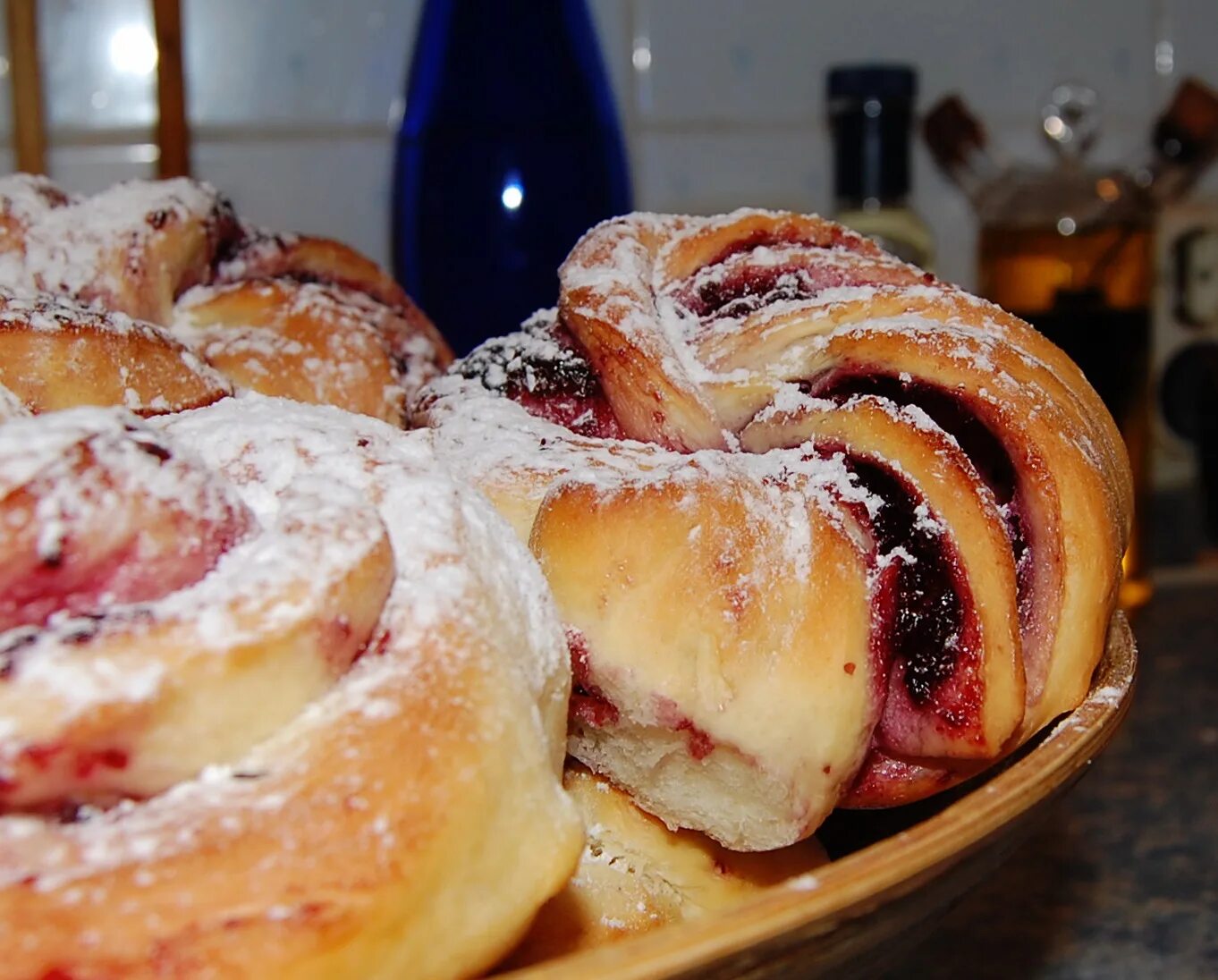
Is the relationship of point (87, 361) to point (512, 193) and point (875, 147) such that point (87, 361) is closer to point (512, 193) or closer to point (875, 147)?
point (512, 193)

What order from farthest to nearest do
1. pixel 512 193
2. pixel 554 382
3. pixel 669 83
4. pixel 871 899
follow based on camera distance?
pixel 669 83 → pixel 512 193 → pixel 554 382 → pixel 871 899

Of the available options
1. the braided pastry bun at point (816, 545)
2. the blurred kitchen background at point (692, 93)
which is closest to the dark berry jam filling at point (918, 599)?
the braided pastry bun at point (816, 545)

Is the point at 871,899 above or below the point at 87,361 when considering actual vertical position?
below

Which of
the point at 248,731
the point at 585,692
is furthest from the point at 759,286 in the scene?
the point at 248,731

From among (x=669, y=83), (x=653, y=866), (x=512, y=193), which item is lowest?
(x=653, y=866)

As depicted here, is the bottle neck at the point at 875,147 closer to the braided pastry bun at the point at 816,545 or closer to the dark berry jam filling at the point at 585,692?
the braided pastry bun at the point at 816,545

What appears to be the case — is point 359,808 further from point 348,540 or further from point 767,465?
point 767,465

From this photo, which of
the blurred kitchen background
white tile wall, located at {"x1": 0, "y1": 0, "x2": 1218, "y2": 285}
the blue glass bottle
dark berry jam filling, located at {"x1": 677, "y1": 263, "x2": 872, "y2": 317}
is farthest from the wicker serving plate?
white tile wall, located at {"x1": 0, "y1": 0, "x2": 1218, "y2": 285}

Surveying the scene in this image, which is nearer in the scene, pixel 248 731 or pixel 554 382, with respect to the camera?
pixel 248 731

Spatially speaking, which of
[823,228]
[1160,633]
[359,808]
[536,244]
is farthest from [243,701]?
[1160,633]
